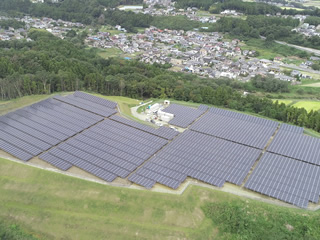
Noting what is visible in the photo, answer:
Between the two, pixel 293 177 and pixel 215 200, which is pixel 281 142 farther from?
pixel 215 200

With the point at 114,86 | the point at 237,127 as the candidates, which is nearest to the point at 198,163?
the point at 237,127

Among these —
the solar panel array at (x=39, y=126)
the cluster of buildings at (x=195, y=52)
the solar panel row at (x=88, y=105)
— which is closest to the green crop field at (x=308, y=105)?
the cluster of buildings at (x=195, y=52)

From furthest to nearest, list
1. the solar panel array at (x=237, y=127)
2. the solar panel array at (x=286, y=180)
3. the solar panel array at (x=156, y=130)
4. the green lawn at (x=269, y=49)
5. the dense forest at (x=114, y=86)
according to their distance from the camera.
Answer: the green lawn at (x=269, y=49), the dense forest at (x=114, y=86), the solar panel array at (x=156, y=130), the solar panel array at (x=237, y=127), the solar panel array at (x=286, y=180)

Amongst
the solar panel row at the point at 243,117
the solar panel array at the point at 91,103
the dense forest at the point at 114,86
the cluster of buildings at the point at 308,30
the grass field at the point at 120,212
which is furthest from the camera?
the cluster of buildings at the point at 308,30

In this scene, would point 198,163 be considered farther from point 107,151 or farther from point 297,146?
point 297,146

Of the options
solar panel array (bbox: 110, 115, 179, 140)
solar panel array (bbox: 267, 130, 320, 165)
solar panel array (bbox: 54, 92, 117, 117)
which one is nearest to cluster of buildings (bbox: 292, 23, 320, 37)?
solar panel array (bbox: 267, 130, 320, 165)

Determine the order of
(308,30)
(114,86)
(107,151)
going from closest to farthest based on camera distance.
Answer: (107,151)
(114,86)
(308,30)

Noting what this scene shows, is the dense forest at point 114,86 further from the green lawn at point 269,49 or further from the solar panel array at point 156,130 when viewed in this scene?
the green lawn at point 269,49
